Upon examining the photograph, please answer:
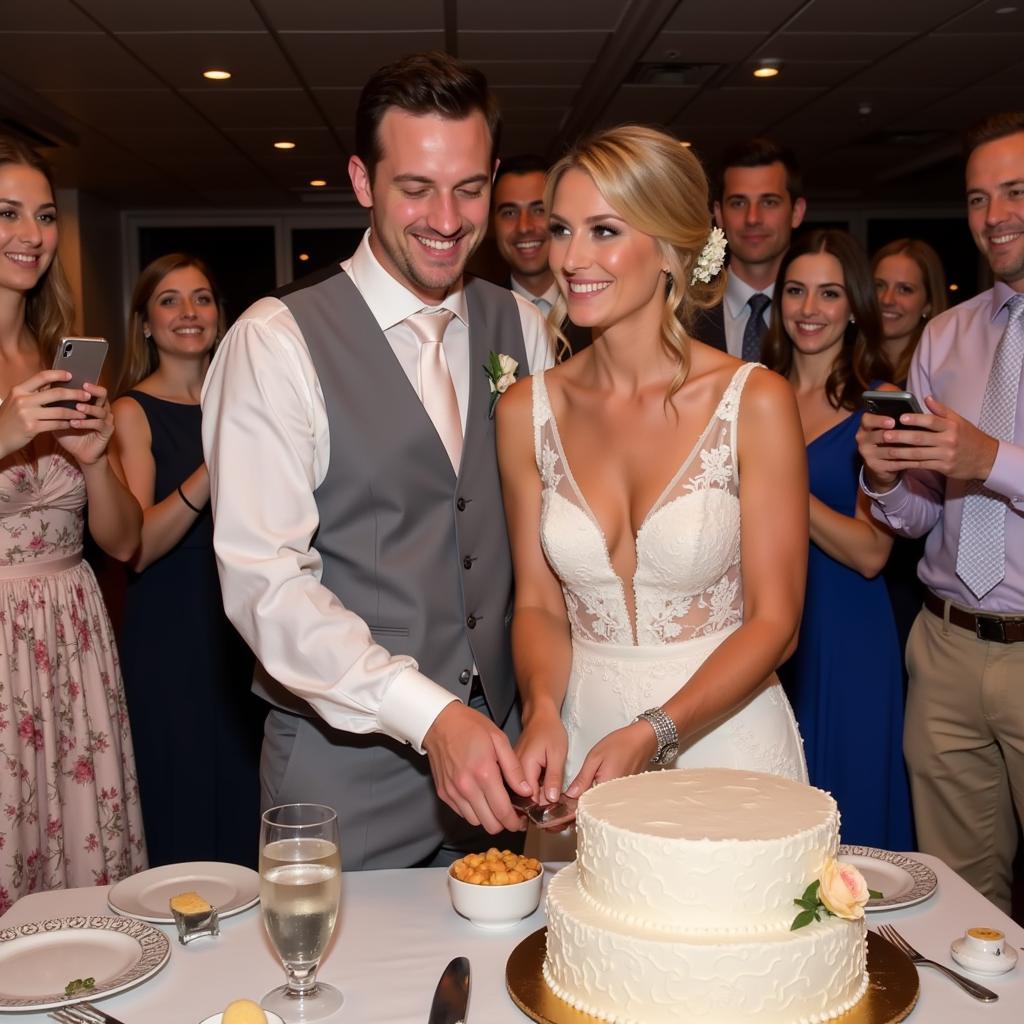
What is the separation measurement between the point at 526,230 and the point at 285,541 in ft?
10.2

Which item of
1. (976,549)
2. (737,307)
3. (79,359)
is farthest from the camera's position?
A: (737,307)

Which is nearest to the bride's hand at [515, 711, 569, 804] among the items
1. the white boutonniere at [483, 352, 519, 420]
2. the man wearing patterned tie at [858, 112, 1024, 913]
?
the white boutonniere at [483, 352, 519, 420]

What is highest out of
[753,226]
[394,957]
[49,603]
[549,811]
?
[753,226]

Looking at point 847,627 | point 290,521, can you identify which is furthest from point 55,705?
point 847,627

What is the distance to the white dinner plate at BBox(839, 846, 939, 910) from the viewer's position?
1688 mm

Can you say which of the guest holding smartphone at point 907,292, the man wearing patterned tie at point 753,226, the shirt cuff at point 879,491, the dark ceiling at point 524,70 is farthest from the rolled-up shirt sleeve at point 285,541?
the dark ceiling at point 524,70

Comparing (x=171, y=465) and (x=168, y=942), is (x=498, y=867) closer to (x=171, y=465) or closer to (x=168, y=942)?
(x=168, y=942)

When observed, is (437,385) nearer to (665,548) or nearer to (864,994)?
(665,548)

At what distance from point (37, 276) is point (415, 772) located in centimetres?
180

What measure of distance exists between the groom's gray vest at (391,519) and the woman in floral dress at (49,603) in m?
1.03

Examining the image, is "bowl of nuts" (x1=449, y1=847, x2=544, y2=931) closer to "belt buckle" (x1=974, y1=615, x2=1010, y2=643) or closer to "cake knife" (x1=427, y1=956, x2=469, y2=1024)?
"cake knife" (x1=427, y1=956, x2=469, y2=1024)

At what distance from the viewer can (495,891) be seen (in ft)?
5.43

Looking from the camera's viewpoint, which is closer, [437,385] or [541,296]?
[437,385]

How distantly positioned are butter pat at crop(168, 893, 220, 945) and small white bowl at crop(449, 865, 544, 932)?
0.33 meters
